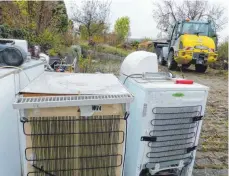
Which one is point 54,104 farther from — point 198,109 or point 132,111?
point 198,109

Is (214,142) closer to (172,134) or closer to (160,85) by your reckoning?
(172,134)

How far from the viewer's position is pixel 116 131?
128 centimetres

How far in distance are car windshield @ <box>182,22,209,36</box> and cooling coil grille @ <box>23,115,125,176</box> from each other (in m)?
7.63

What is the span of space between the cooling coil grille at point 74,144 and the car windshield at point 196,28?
763 centimetres

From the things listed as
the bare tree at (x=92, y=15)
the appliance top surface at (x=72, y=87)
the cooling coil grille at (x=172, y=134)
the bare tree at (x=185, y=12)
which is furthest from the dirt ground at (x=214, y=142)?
the bare tree at (x=185, y=12)

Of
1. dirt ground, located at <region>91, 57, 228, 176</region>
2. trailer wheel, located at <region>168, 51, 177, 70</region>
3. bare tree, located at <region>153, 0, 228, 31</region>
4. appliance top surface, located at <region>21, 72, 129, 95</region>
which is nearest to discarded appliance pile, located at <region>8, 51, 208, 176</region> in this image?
appliance top surface, located at <region>21, 72, 129, 95</region>

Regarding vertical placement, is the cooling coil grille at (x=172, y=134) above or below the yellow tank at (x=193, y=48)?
below

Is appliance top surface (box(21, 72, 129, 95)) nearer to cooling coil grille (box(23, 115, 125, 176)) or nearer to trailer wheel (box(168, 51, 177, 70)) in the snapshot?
cooling coil grille (box(23, 115, 125, 176))

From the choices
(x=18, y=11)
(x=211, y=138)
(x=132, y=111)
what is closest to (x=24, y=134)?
(x=132, y=111)

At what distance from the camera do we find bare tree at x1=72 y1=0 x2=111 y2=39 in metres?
10.5

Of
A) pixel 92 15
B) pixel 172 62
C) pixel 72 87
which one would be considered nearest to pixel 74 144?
pixel 72 87

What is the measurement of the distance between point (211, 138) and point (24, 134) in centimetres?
271

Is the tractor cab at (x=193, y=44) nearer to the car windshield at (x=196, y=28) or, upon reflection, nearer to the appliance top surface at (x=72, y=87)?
the car windshield at (x=196, y=28)

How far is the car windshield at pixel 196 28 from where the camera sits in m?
8.05
